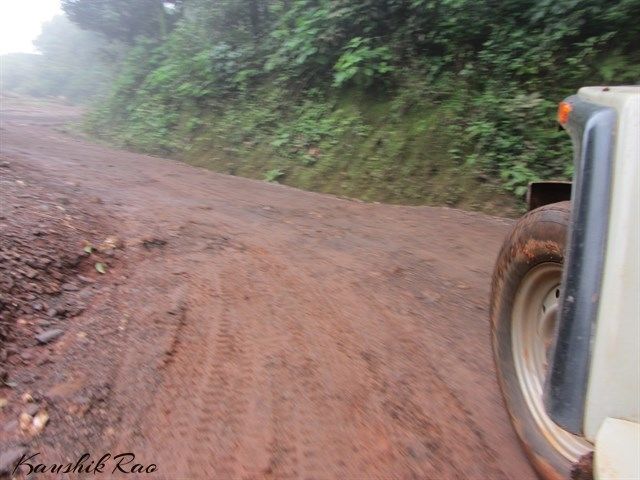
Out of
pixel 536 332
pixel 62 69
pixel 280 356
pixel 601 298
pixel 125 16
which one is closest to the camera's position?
pixel 601 298

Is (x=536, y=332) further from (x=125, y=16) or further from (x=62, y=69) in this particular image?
(x=62, y=69)

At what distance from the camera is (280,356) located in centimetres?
317

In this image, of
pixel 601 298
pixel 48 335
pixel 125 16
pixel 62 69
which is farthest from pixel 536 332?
pixel 62 69

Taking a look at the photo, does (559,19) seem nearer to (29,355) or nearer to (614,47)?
(614,47)

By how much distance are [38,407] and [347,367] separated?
167 centimetres

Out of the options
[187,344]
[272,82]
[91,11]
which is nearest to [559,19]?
[272,82]

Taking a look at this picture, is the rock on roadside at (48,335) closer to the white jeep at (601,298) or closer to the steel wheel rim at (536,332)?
the steel wheel rim at (536,332)

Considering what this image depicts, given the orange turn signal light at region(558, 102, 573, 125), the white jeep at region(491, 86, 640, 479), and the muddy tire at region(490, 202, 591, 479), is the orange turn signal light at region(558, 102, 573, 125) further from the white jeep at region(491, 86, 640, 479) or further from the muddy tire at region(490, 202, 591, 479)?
the muddy tire at region(490, 202, 591, 479)

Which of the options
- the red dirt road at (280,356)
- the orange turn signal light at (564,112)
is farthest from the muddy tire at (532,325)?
the orange turn signal light at (564,112)

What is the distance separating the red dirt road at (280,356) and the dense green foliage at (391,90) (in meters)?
1.75

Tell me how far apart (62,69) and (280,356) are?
29.1m

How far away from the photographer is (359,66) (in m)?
8.69

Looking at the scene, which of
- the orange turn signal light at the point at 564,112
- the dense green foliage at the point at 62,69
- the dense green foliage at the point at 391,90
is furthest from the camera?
the dense green foliage at the point at 62,69

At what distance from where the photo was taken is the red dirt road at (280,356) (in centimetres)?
241
